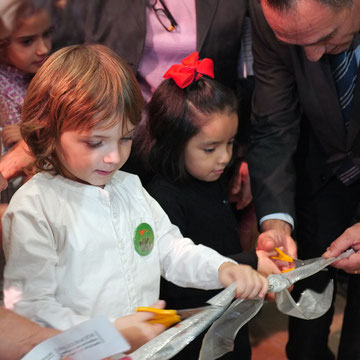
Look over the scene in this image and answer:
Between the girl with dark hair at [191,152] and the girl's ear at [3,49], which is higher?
the girl's ear at [3,49]

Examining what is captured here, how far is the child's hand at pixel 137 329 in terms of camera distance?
1.24 metres

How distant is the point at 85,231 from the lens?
144 cm

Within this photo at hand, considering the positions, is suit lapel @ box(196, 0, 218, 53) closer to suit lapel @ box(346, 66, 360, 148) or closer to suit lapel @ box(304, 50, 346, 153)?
suit lapel @ box(304, 50, 346, 153)

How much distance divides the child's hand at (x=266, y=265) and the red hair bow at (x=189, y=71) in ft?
1.93

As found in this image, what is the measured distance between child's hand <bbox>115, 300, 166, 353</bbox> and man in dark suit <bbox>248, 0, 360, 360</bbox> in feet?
2.40

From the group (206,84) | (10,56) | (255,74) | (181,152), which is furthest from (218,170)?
(10,56)

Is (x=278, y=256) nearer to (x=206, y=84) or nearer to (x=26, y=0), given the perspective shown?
(x=206, y=84)

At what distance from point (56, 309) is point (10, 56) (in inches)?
37.0

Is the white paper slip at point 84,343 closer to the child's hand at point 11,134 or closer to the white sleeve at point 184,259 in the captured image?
the white sleeve at point 184,259

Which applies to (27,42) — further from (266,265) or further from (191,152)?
(266,265)

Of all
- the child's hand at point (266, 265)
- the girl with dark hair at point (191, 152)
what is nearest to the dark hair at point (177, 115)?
the girl with dark hair at point (191, 152)

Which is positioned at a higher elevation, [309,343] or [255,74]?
[255,74]

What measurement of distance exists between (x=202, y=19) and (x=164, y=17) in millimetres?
133

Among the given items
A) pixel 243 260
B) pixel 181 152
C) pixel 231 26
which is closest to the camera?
pixel 243 260
